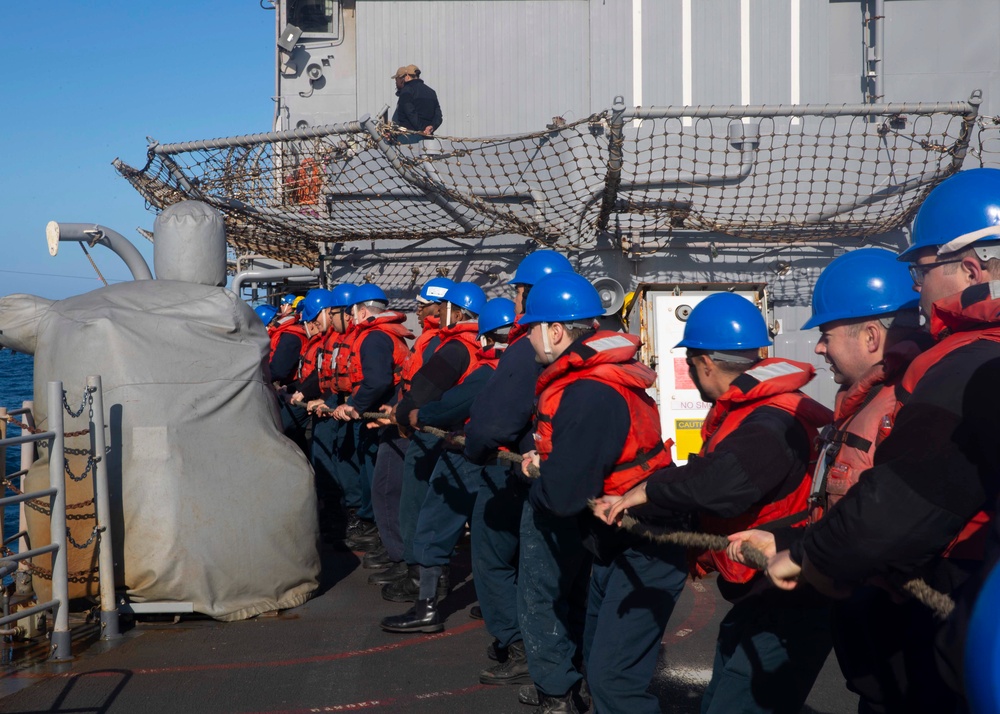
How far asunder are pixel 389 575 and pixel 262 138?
12.7 ft

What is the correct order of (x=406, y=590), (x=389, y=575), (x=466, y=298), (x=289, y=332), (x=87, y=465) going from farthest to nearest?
1. (x=289, y=332)
2. (x=389, y=575)
3. (x=466, y=298)
4. (x=406, y=590)
5. (x=87, y=465)

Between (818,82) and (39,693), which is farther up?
(818,82)

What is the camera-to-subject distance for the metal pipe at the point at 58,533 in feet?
15.8

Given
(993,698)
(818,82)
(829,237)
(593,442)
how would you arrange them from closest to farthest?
(993,698)
(593,442)
(829,237)
(818,82)

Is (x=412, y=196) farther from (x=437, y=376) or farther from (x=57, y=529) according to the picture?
(x=57, y=529)

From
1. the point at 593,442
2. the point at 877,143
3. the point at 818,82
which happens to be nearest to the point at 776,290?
the point at 877,143

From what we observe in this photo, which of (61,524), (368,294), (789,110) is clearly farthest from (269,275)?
(61,524)

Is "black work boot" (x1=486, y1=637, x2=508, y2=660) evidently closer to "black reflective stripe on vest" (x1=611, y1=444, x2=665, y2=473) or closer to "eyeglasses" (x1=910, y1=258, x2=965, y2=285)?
"black reflective stripe on vest" (x1=611, y1=444, x2=665, y2=473)

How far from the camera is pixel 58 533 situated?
4848 millimetres

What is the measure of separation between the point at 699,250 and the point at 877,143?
1.88 m

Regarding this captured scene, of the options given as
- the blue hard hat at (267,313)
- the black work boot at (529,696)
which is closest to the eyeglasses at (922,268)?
the black work boot at (529,696)

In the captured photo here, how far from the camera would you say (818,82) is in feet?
30.1

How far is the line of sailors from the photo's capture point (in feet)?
6.54

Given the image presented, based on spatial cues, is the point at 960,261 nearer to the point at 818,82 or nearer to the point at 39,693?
the point at 39,693
